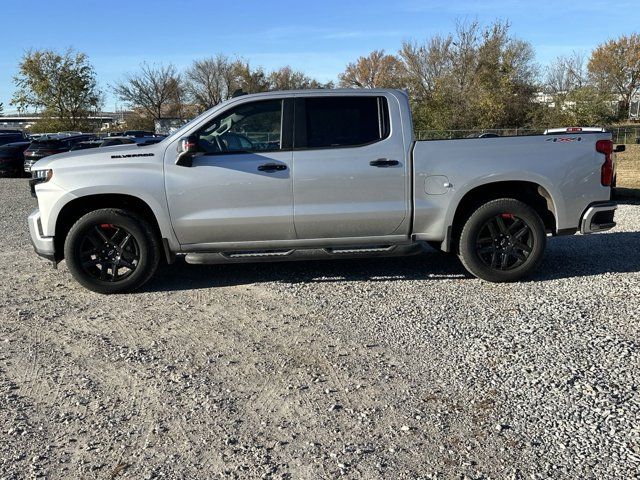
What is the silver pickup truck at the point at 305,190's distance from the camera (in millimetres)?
5852

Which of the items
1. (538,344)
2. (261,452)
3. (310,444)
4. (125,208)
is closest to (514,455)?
(310,444)

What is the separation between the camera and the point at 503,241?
6176 mm

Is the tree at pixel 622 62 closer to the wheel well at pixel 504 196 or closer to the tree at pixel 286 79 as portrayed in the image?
the tree at pixel 286 79

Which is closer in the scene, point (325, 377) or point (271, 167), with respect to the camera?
point (325, 377)

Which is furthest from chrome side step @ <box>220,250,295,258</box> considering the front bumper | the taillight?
the taillight

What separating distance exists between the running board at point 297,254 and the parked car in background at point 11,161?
64.2ft

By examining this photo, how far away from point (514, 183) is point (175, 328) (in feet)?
11.9

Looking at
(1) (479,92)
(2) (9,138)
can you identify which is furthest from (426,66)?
(2) (9,138)

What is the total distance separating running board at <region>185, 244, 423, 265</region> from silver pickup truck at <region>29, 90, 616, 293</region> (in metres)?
0.01

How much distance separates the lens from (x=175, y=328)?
503cm

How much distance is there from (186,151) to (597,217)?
13.6 feet

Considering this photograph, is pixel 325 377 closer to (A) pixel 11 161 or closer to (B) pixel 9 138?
(A) pixel 11 161

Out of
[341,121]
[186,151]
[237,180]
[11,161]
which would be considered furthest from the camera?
[11,161]

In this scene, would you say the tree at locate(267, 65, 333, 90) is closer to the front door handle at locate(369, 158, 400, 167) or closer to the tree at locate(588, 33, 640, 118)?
the tree at locate(588, 33, 640, 118)
